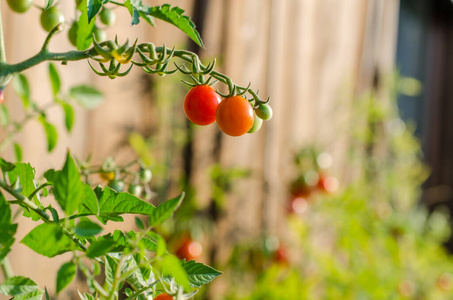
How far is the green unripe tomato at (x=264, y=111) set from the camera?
1.36 feet

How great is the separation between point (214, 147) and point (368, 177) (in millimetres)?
1104

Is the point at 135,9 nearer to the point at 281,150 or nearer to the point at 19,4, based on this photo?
the point at 19,4

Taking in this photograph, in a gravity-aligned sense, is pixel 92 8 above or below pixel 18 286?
above

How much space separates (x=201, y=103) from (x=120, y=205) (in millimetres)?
113

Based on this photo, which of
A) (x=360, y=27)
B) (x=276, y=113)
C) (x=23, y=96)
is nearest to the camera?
(x=23, y=96)

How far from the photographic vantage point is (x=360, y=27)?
2.23m

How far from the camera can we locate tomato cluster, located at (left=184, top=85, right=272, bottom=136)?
0.39m

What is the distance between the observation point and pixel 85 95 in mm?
665

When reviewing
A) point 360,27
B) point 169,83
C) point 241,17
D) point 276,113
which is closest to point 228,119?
point 169,83

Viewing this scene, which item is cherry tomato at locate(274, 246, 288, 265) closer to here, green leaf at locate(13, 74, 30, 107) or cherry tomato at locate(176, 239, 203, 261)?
cherry tomato at locate(176, 239, 203, 261)

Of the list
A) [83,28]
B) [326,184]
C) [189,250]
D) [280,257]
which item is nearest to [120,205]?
[83,28]

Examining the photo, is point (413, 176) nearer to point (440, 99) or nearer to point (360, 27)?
point (360, 27)

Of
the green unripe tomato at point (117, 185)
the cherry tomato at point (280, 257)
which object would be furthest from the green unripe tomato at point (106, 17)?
the cherry tomato at point (280, 257)

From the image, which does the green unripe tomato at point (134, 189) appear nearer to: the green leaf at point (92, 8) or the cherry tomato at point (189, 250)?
the green leaf at point (92, 8)
